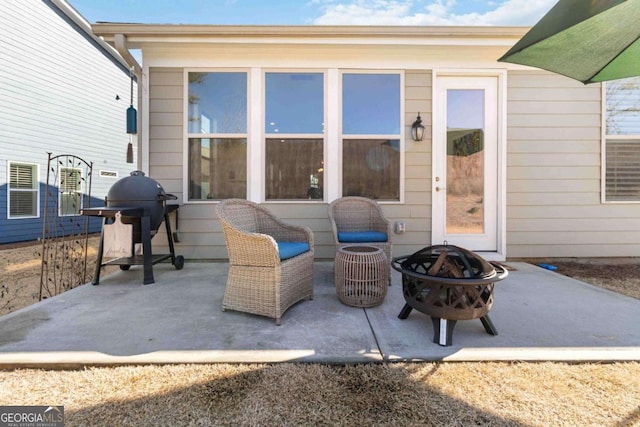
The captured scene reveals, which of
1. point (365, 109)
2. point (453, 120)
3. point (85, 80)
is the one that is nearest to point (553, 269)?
point (453, 120)

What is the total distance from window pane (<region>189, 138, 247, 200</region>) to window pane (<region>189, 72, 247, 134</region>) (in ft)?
0.61

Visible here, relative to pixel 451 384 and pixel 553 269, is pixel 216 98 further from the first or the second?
pixel 553 269

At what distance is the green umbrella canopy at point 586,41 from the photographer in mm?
1533

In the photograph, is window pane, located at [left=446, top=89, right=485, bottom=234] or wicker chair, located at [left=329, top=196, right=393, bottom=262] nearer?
wicker chair, located at [left=329, top=196, right=393, bottom=262]

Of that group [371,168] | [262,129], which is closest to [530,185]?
[371,168]

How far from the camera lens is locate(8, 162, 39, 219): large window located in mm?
6148

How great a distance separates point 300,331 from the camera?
199 cm

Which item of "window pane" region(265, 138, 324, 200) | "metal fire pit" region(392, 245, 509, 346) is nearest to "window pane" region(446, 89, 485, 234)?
"window pane" region(265, 138, 324, 200)

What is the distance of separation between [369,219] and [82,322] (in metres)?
2.80

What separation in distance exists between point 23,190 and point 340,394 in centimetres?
826

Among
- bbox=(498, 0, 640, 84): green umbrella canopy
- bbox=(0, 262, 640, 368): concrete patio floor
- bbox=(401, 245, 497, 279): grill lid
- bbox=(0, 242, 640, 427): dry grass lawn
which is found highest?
bbox=(498, 0, 640, 84): green umbrella canopy

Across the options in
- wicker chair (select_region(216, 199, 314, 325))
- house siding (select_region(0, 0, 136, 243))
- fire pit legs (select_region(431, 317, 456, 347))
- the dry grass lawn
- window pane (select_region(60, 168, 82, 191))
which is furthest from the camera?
house siding (select_region(0, 0, 136, 243))

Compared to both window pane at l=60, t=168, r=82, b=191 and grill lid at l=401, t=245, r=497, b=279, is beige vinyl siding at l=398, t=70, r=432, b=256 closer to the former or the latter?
grill lid at l=401, t=245, r=497, b=279

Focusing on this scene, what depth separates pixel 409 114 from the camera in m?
3.93
